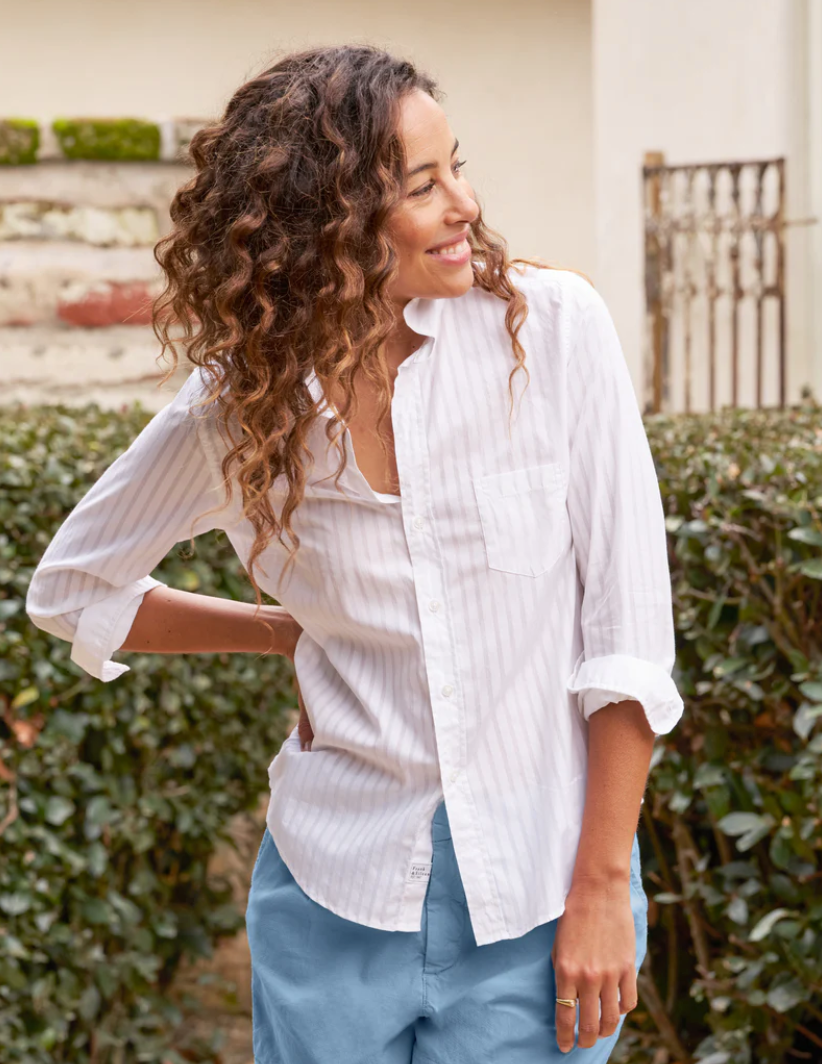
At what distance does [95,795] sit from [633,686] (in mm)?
2020

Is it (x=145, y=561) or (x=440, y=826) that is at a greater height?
(x=145, y=561)

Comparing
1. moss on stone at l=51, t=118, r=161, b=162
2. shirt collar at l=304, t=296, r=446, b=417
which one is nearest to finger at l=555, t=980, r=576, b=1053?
shirt collar at l=304, t=296, r=446, b=417

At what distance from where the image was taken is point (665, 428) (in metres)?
3.28

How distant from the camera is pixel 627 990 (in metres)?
1.44

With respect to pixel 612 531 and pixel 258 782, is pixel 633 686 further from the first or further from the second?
pixel 258 782

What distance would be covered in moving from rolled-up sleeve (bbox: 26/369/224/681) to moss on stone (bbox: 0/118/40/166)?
2891mm

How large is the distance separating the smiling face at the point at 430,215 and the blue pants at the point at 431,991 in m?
0.57

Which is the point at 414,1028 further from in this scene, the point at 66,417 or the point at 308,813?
the point at 66,417

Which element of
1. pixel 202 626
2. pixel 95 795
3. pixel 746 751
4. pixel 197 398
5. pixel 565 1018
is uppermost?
pixel 197 398

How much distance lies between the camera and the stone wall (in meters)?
4.23

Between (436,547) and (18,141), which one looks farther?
(18,141)

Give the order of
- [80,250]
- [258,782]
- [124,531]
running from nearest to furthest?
1. [124,531]
2. [258,782]
3. [80,250]

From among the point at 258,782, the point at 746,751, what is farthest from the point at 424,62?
the point at 746,751

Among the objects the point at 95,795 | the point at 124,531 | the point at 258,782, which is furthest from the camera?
the point at 258,782
